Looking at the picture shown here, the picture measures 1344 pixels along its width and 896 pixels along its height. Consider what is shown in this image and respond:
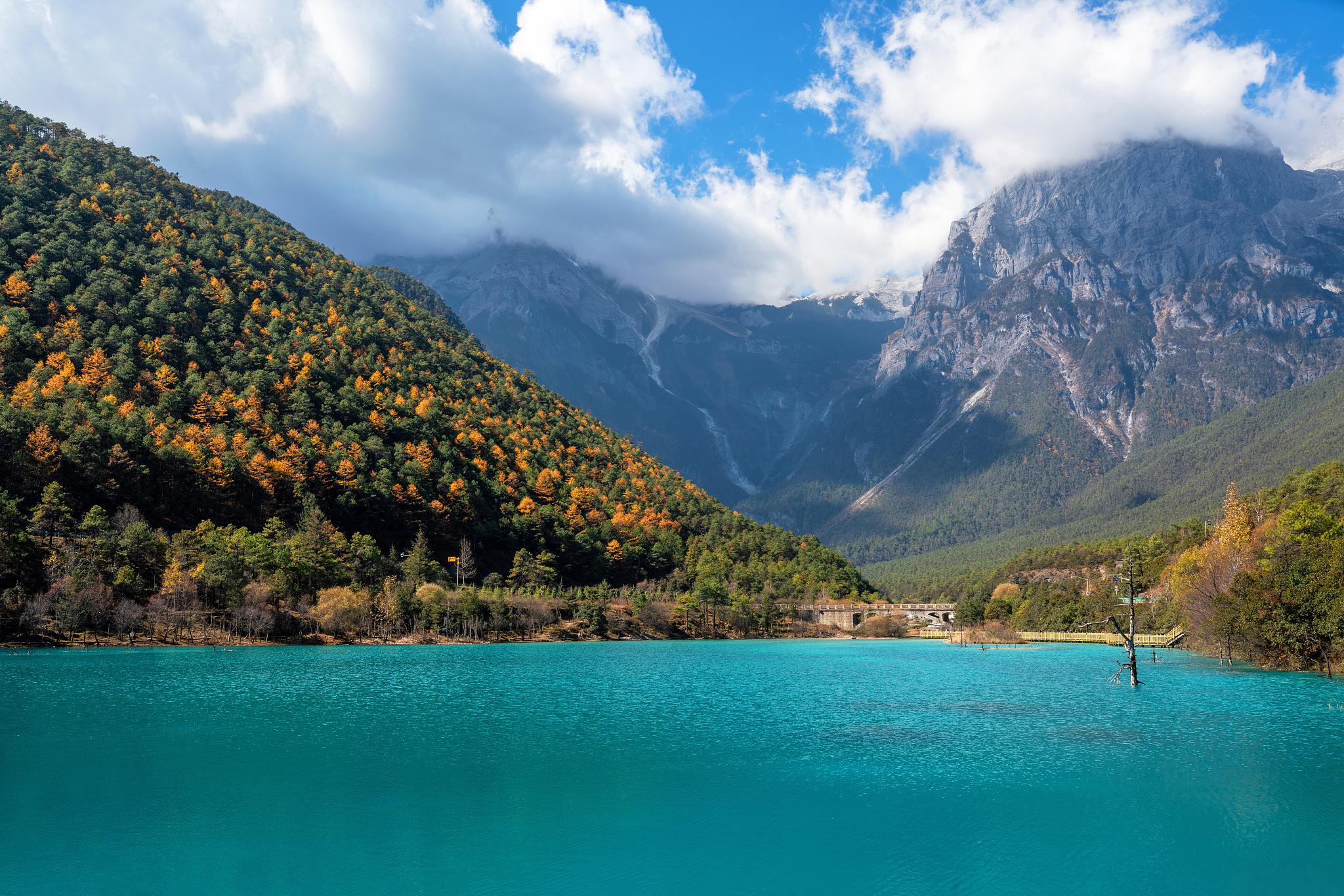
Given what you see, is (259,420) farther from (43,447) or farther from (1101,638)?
(1101,638)

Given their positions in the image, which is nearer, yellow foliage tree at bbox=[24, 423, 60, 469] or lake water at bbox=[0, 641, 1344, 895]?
lake water at bbox=[0, 641, 1344, 895]

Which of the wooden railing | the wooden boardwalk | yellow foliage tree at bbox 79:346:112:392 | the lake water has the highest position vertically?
yellow foliage tree at bbox 79:346:112:392

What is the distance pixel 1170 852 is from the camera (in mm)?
25219

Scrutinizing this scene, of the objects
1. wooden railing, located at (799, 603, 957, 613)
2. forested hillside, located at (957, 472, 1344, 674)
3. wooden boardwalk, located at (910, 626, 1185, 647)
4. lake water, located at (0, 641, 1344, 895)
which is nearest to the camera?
lake water, located at (0, 641, 1344, 895)

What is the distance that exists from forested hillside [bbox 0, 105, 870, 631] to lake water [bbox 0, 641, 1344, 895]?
46.5m

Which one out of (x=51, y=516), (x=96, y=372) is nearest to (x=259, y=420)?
(x=96, y=372)

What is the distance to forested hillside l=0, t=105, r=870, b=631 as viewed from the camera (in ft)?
331

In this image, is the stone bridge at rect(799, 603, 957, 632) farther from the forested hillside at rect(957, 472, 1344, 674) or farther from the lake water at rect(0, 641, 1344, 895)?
the lake water at rect(0, 641, 1344, 895)

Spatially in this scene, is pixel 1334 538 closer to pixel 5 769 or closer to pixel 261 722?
pixel 261 722

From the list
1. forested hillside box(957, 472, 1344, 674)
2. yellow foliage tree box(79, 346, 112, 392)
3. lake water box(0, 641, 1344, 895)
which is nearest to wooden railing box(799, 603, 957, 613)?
forested hillside box(957, 472, 1344, 674)

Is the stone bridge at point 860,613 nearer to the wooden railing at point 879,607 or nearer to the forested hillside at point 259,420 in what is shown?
the wooden railing at point 879,607

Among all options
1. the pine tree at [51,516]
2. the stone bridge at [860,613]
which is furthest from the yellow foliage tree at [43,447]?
the stone bridge at [860,613]

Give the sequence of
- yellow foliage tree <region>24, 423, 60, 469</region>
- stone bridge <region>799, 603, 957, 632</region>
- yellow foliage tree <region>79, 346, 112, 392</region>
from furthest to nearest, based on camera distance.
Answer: stone bridge <region>799, 603, 957, 632</region> → yellow foliage tree <region>79, 346, 112, 392</region> → yellow foliage tree <region>24, 423, 60, 469</region>

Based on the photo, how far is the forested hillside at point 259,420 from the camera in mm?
100938
